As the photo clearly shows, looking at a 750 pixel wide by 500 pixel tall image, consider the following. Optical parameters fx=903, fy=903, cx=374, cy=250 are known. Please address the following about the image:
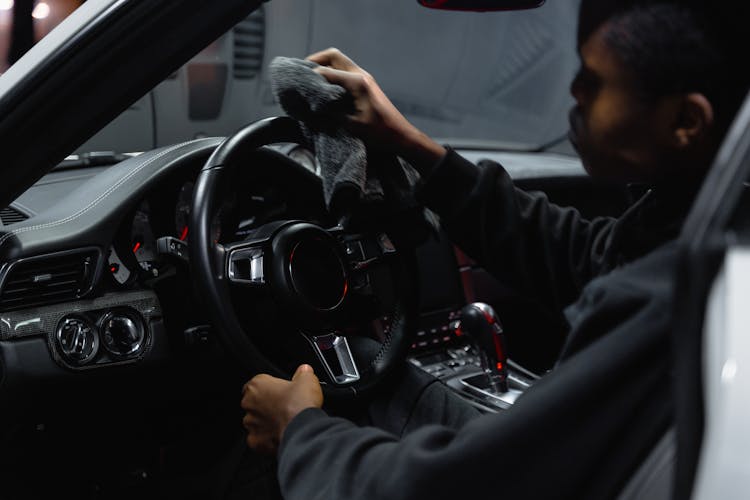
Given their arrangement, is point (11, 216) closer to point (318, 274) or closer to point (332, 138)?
point (318, 274)

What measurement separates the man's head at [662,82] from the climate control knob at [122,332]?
106 cm

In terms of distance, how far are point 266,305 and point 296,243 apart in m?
0.13

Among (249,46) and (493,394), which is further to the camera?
(249,46)

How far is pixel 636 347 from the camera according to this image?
0.88 metres

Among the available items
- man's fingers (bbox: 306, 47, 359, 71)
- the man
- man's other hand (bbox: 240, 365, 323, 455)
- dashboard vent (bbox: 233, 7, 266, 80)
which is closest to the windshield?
dashboard vent (bbox: 233, 7, 266, 80)

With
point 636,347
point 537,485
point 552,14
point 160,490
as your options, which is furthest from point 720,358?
point 552,14

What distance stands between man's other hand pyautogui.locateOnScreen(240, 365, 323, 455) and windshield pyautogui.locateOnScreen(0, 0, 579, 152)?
2.70 m

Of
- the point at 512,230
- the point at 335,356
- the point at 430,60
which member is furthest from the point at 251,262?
the point at 430,60

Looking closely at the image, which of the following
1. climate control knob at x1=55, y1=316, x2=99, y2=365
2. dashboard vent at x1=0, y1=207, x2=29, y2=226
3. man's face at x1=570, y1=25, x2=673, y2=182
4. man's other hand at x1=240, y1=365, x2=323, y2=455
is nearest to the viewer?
man's face at x1=570, y1=25, x2=673, y2=182

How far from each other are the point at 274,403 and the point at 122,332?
21.4 inches

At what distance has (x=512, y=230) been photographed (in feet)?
5.32

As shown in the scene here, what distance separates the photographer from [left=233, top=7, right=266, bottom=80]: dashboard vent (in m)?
4.52

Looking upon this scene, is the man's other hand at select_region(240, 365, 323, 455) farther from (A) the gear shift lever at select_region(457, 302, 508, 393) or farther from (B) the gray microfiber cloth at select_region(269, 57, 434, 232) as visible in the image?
(A) the gear shift lever at select_region(457, 302, 508, 393)

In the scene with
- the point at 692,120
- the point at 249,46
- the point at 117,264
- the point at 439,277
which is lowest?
the point at 439,277
